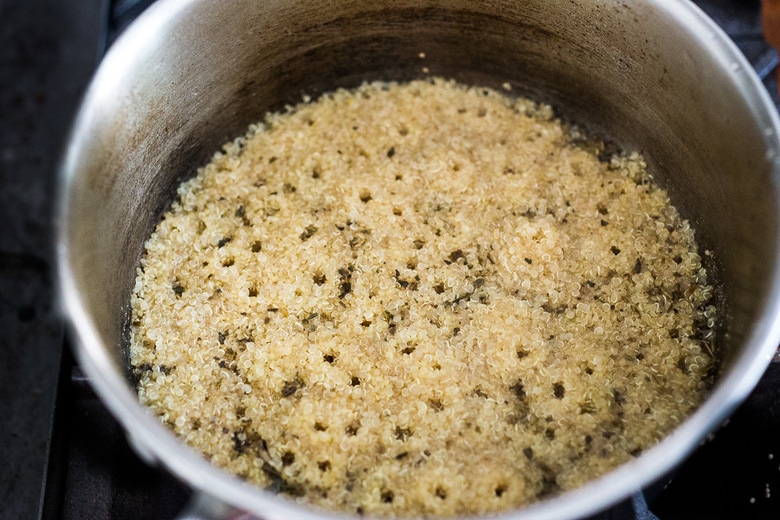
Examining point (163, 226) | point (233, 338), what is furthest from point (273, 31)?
point (233, 338)

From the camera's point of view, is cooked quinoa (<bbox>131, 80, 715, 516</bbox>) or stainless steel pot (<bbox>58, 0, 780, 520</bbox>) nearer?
stainless steel pot (<bbox>58, 0, 780, 520</bbox>)

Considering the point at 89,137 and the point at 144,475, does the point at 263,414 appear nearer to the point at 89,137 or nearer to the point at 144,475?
the point at 144,475

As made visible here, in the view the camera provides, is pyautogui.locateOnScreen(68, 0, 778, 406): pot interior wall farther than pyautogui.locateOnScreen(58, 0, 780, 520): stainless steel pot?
Yes

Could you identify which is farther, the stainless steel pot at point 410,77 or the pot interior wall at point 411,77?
the pot interior wall at point 411,77

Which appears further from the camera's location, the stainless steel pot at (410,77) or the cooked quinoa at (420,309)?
the cooked quinoa at (420,309)

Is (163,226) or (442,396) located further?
(163,226)
